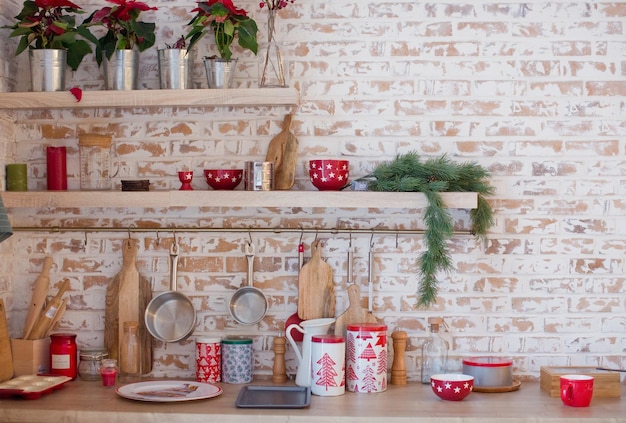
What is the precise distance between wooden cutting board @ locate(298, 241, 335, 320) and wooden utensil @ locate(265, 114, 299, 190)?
26cm

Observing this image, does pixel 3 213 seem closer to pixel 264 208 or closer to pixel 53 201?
pixel 53 201

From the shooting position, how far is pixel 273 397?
9.11ft

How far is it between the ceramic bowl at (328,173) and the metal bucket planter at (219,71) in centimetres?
42

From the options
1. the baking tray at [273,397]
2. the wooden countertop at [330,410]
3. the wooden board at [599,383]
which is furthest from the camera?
the wooden board at [599,383]

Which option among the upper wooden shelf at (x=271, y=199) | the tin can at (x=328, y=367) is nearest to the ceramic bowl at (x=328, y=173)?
the upper wooden shelf at (x=271, y=199)

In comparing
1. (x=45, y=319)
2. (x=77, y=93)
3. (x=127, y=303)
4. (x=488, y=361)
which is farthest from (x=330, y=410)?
(x=77, y=93)

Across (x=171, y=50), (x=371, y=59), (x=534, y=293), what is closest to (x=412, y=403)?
(x=534, y=293)

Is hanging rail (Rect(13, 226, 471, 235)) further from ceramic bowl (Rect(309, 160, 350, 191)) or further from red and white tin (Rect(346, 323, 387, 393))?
red and white tin (Rect(346, 323, 387, 393))

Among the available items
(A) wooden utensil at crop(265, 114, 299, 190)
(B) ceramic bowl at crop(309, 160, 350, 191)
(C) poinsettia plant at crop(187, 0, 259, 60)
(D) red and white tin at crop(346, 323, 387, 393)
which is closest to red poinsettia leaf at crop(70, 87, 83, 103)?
(C) poinsettia plant at crop(187, 0, 259, 60)

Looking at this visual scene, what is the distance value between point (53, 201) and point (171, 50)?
2.18 feet

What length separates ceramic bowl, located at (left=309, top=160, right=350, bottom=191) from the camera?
2.87m

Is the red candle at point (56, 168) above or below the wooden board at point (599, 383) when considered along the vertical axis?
above

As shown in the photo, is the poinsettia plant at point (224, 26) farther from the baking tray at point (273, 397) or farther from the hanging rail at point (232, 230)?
the baking tray at point (273, 397)

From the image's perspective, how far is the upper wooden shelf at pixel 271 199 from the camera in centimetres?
285
